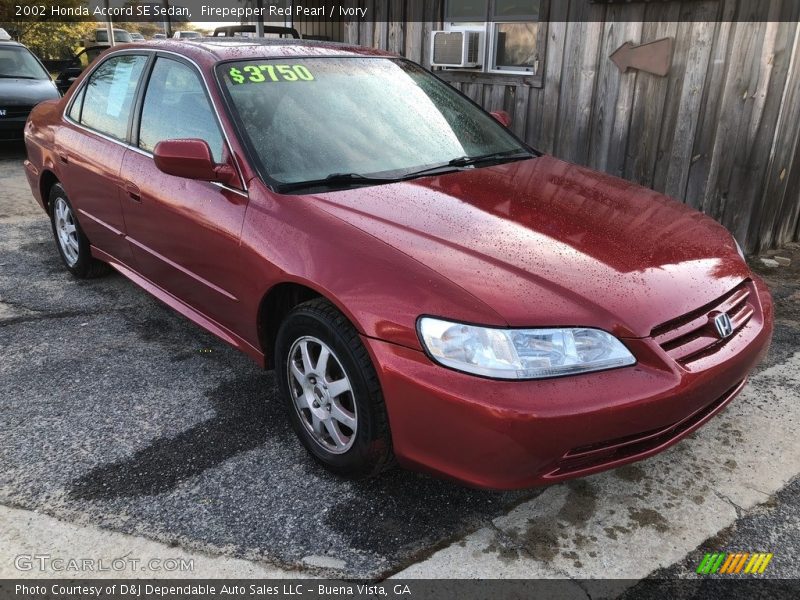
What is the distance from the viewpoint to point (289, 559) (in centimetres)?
215

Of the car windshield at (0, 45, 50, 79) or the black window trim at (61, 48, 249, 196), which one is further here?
the car windshield at (0, 45, 50, 79)

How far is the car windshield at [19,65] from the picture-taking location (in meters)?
9.88

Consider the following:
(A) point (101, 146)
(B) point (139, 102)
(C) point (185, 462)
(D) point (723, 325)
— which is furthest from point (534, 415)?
(A) point (101, 146)

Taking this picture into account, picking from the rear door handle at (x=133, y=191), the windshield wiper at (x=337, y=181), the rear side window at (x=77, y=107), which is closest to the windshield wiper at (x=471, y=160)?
the windshield wiper at (x=337, y=181)

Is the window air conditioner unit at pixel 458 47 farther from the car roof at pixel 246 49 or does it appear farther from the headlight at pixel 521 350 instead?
the headlight at pixel 521 350

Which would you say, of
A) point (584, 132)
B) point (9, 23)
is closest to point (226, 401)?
point (584, 132)

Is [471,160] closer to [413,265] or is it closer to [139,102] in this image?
[413,265]

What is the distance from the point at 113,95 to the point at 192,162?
1.57 metres

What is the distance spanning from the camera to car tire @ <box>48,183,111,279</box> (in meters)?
4.40

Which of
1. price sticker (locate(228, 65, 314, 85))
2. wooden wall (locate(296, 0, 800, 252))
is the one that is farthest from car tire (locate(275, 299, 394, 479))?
wooden wall (locate(296, 0, 800, 252))

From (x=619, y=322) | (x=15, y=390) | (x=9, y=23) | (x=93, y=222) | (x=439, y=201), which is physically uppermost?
(x=9, y=23)

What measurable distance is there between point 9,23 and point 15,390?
23997mm

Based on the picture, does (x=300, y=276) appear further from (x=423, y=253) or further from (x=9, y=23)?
(x=9, y=23)

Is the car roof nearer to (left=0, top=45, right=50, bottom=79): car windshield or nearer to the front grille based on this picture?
the front grille
